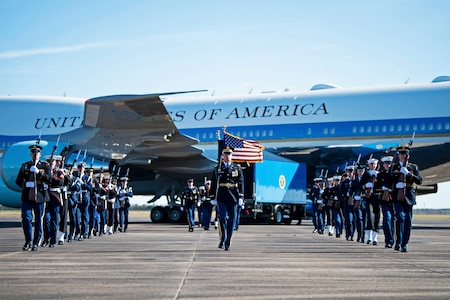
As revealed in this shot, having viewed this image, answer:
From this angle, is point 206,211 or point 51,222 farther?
point 206,211

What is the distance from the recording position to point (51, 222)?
14336 millimetres

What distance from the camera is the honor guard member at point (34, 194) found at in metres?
13.3

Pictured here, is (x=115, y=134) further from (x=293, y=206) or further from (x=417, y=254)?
(x=417, y=254)

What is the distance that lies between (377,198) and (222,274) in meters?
7.66

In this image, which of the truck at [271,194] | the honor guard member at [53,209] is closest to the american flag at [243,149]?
the truck at [271,194]

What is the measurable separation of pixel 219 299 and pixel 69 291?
1438mm

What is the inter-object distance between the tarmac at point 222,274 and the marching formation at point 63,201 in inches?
33.9

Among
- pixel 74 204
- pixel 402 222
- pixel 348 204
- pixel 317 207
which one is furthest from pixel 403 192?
pixel 317 207

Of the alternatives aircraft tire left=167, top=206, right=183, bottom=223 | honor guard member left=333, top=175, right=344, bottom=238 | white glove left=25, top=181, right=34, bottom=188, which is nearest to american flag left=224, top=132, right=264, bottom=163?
aircraft tire left=167, top=206, right=183, bottom=223

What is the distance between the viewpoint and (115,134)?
27656 millimetres

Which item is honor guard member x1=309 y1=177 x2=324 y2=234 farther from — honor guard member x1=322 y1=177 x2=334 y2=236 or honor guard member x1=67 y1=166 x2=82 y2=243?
honor guard member x1=67 y1=166 x2=82 y2=243

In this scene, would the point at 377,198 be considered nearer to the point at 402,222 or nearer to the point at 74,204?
the point at 402,222

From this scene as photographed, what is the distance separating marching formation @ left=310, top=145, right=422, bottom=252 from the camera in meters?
13.8

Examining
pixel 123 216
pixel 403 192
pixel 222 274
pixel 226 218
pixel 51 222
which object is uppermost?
pixel 403 192
